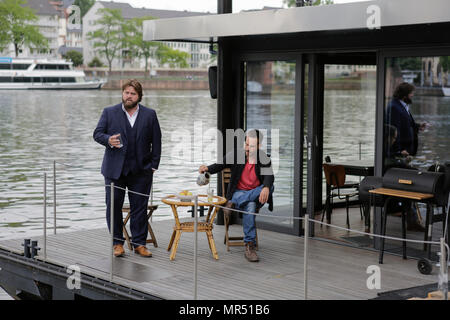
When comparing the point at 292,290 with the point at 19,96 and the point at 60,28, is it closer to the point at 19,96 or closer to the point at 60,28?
the point at 19,96

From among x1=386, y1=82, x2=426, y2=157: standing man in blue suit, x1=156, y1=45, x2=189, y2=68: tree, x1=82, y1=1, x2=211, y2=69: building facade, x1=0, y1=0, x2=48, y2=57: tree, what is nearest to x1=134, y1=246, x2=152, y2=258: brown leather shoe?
x1=386, y1=82, x2=426, y2=157: standing man in blue suit

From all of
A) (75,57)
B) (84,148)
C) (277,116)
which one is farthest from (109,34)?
(277,116)

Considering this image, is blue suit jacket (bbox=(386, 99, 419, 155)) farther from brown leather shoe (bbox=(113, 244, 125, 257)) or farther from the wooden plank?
brown leather shoe (bbox=(113, 244, 125, 257))

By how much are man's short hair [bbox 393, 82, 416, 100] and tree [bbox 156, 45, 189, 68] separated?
97.2 meters

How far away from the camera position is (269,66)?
8.92 meters

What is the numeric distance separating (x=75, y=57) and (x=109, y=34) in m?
8.54

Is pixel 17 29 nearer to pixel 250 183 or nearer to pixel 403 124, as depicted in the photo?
pixel 250 183

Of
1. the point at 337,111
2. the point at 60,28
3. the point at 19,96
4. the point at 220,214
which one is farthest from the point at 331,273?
the point at 60,28

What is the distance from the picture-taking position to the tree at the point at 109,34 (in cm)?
10812

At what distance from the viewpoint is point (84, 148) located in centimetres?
3216

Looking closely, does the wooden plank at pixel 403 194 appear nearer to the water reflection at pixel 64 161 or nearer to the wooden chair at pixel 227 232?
the wooden chair at pixel 227 232

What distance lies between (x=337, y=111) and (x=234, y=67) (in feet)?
140

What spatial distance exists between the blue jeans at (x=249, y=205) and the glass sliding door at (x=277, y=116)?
47.6 inches

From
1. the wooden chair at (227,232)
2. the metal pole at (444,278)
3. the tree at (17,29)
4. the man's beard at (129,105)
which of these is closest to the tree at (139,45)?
the tree at (17,29)
